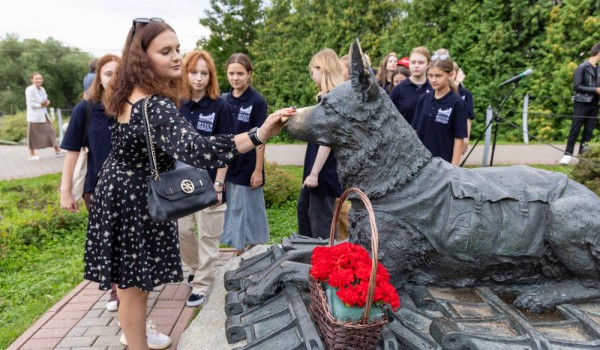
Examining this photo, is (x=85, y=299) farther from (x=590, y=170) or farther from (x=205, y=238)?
(x=590, y=170)

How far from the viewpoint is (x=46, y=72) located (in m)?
34.8

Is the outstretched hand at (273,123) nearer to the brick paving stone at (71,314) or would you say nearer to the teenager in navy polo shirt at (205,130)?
the teenager in navy polo shirt at (205,130)

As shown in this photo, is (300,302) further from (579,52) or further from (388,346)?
(579,52)

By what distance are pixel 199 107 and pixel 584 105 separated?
7813 millimetres

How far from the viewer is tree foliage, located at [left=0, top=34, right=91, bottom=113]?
113 feet

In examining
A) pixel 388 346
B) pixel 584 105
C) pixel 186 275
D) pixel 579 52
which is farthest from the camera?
pixel 579 52

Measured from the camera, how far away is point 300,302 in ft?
8.36

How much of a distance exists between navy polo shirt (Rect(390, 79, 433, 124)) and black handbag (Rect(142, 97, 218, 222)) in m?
3.19

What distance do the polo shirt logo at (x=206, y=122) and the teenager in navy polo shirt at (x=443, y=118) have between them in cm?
206

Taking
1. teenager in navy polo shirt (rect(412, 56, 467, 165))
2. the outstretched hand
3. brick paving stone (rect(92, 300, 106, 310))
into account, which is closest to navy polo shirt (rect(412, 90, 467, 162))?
teenager in navy polo shirt (rect(412, 56, 467, 165))

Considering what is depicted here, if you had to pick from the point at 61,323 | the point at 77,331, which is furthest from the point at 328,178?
the point at 61,323

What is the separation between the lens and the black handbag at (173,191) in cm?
243

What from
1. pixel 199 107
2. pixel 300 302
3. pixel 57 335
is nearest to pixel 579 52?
pixel 199 107

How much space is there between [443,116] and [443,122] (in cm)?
6
